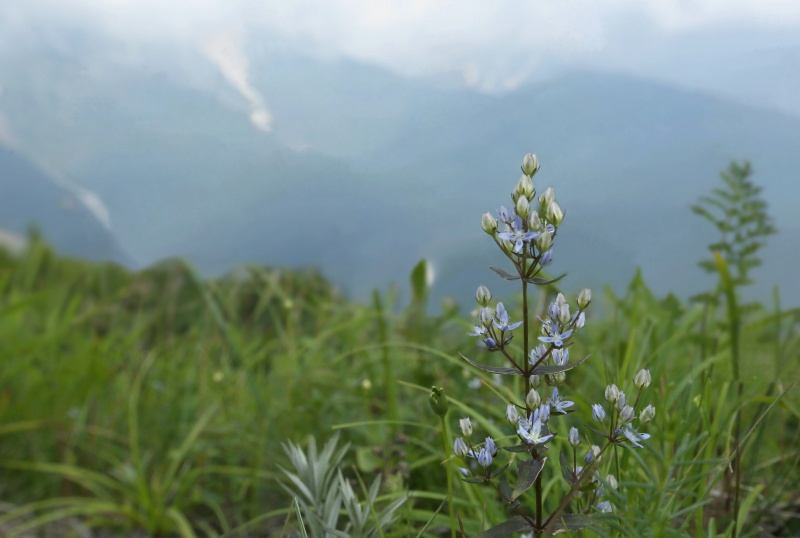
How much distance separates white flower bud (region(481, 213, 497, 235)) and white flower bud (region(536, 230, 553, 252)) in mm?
66

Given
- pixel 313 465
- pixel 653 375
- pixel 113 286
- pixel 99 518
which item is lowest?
pixel 99 518

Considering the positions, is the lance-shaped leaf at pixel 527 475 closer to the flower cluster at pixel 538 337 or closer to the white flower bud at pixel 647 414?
the flower cluster at pixel 538 337

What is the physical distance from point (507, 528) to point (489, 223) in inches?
16.2

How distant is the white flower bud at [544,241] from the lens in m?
0.96

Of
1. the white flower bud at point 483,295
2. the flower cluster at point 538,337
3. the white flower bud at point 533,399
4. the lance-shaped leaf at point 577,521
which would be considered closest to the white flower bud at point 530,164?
the flower cluster at point 538,337

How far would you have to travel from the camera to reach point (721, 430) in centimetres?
164

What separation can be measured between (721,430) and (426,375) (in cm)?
102

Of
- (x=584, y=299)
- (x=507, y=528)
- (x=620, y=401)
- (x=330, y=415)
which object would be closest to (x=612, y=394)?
(x=620, y=401)

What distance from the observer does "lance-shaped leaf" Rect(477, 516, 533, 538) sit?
1.00 m

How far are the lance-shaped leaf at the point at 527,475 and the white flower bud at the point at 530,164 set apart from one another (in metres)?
0.38

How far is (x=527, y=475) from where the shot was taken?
980mm

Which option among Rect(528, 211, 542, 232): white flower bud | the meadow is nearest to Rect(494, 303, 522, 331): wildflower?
Rect(528, 211, 542, 232): white flower bud

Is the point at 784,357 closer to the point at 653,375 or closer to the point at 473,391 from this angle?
the point at 473,391

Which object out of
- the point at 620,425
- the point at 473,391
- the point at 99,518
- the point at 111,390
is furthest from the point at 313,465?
the point at 111,390
